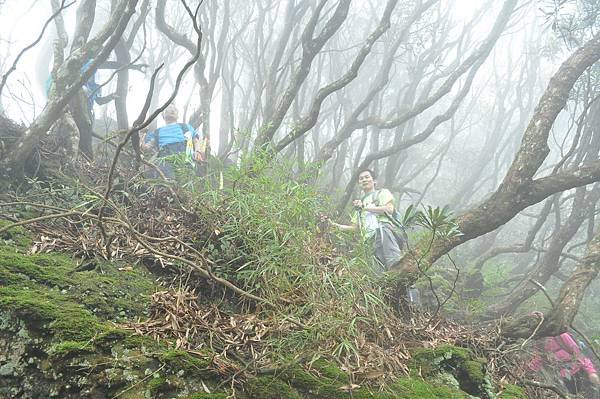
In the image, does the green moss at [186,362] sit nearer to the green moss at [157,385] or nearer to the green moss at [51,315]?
the green moss at [157,385]

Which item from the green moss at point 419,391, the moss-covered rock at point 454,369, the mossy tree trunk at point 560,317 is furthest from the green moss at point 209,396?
the mossy tree trunk at point 560,317

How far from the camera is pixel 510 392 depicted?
→ 2924 millimetres

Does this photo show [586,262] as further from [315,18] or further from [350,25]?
[350,25]

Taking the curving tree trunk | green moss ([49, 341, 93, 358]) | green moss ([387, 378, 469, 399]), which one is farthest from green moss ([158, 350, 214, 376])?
the curving tree trunk

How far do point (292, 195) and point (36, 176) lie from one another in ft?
8.94

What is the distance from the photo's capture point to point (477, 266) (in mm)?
7445

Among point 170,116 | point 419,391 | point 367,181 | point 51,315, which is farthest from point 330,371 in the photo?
point 170,116

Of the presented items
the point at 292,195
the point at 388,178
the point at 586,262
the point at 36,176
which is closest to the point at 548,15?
the point at 388,178

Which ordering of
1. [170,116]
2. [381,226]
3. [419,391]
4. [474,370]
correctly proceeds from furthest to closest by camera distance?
[170,116], [381,226], [474,370], [419,391]

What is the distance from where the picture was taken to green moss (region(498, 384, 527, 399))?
9.27 ft

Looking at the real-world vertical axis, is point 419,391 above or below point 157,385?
below

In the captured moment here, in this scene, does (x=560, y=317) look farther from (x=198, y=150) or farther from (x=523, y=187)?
(x=198, y=150)

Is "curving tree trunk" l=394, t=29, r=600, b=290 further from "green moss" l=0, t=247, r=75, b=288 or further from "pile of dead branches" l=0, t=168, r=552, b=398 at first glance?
"green moss" l=0, t=247, r=75, b=288

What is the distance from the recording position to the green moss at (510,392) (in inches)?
111
